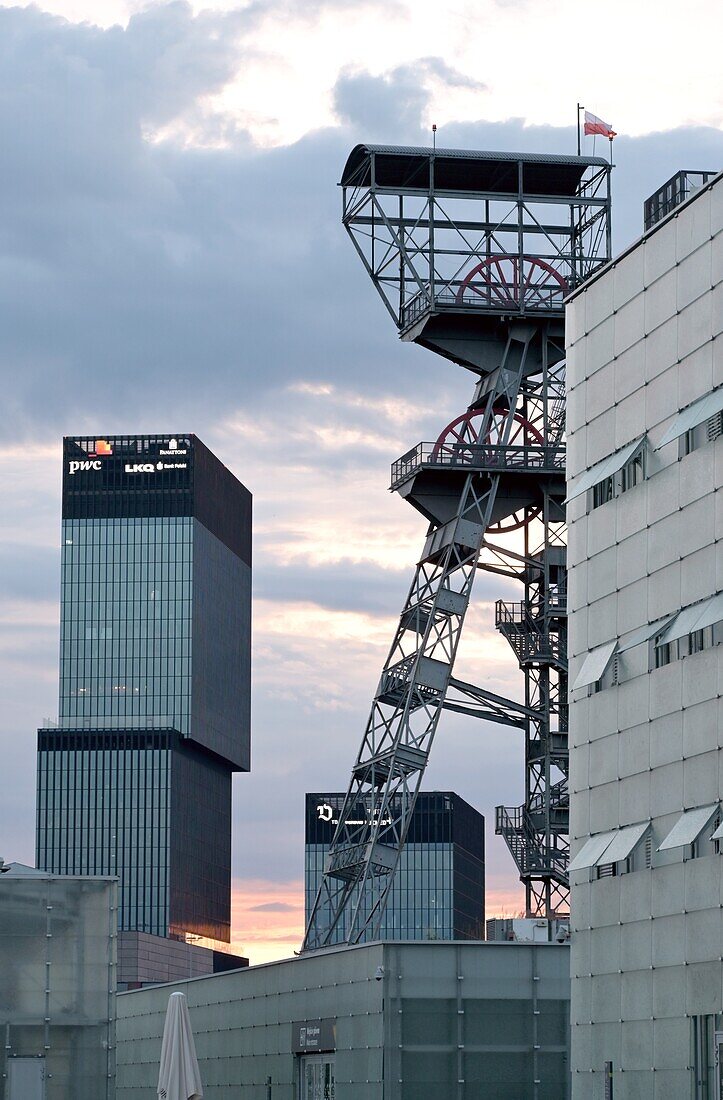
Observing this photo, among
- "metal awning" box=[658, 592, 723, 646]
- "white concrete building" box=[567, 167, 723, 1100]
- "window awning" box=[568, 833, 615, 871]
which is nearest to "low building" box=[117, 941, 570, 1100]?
"white concrete building" box=[567, 167, 723, 1100]

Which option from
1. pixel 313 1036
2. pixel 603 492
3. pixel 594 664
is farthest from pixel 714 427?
pixel 313 1036

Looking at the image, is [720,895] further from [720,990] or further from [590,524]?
[590,524]

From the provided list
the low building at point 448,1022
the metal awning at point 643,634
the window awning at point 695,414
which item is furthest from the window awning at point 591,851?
the window awning at point 695,414

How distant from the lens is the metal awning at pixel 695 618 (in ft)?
142

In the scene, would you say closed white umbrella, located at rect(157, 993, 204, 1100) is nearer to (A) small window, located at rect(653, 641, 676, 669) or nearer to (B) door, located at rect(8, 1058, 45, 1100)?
(B) door, located at rect(8, 1058, 45, 1100)

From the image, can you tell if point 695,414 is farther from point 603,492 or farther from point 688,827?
point 688,827

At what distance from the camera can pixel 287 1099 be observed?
5941cm

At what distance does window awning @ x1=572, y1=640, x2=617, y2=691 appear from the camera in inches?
1938

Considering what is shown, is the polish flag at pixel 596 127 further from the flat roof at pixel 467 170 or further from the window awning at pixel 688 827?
the window awning at pixel 688 827

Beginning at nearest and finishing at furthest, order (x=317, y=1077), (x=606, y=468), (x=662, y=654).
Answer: (x=662, y=654) → (x=606, y=468) → (x=317, y=1077)

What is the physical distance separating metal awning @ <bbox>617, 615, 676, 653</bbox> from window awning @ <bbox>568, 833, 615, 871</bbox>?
14.9 feet

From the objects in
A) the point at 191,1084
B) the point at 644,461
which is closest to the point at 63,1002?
the point at 191,1084

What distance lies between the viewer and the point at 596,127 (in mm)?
80875

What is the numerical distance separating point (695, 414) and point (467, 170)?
46.1 m
